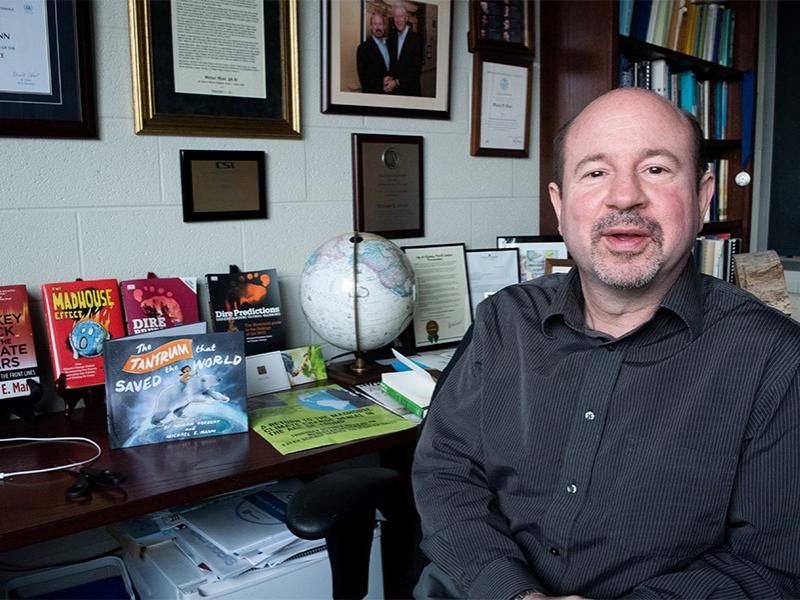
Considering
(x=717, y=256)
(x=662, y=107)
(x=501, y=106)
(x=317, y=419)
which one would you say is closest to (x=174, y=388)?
(x=317, y=419)

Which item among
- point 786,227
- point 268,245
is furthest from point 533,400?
point 786,227

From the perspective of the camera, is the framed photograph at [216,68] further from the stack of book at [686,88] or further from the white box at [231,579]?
the stack of book at [686,88]

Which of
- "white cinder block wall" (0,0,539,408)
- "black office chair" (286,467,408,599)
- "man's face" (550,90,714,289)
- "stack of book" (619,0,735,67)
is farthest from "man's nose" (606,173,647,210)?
"stack of book" (619,0,735,67)

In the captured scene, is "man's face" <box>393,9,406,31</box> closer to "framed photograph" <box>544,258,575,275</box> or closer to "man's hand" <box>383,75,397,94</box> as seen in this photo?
"man's hand" <box>383,75,397,94</box>

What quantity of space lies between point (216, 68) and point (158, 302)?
57cm

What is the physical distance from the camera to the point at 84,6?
1432mm

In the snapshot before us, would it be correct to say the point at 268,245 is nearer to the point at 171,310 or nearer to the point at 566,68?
the point at 171,310

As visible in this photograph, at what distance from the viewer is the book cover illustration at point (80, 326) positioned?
1.40 metres

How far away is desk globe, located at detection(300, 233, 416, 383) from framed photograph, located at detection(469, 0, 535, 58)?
84 cm

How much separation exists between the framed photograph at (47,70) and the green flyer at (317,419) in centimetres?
72

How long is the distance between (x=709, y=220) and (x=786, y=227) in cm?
64

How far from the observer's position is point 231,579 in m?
1.25

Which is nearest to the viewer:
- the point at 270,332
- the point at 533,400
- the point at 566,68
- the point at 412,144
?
the point at 533,400

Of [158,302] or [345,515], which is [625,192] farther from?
[158,302]
